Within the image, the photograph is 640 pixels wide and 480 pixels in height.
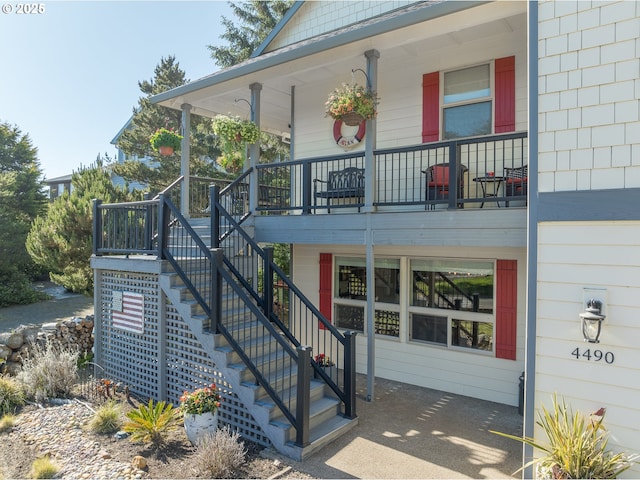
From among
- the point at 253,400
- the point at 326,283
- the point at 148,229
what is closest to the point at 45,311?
the point at 148,229

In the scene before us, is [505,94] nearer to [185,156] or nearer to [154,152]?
[185,156]

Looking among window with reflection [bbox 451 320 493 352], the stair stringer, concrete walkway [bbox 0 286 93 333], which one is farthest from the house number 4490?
concrete walkway [bbox 0 286 93 333]

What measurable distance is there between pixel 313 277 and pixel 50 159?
71.1ft

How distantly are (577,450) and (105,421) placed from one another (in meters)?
5.08

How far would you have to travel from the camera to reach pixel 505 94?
6.30m

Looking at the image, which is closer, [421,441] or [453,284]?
[421,441]

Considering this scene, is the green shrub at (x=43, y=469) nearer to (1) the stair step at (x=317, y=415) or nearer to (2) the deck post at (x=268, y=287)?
(1) the stair step at (x=317, y=415)

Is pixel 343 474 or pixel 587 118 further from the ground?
pixel 587 118

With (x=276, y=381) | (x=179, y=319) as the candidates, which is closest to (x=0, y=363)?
(x=179, y=319)

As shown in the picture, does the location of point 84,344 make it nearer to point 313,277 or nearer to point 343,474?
point 313,277

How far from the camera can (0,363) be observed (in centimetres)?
730

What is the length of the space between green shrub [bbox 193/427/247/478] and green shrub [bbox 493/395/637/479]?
8.66 feet

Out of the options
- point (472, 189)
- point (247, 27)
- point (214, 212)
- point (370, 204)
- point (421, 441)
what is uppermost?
point (247, 27)

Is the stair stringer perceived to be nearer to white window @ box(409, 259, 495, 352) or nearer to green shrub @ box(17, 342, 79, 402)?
green shrub @ box(17, 342, 79, 402)
